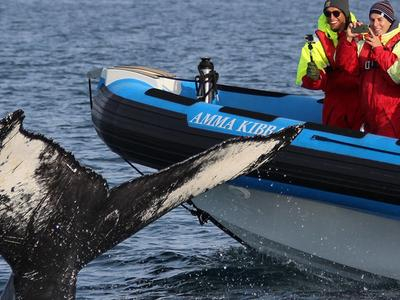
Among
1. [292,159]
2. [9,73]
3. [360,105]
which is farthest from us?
[9,73]

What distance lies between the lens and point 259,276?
33.4 ft

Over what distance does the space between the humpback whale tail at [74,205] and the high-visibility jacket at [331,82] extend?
10.8 ft

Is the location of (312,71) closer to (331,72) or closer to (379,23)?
(331,72)

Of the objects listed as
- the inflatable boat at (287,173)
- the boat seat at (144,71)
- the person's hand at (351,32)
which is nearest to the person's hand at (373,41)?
the person's hand at (351,32)

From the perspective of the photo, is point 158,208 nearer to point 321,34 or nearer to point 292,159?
point 292,159

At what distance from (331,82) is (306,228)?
1.17m

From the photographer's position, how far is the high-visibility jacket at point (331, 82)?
31.5 ft

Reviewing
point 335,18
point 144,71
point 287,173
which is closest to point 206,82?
point 144,71

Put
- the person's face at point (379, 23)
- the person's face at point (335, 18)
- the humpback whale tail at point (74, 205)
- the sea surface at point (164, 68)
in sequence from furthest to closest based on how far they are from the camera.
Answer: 1. the sea surface at point (164, 68)
2. the person's face at point (335, 18)
3. the person's face at point (379, 23)
4. the humpback whale tail at point (74, 205)

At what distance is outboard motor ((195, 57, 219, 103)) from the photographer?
1055 centimetres

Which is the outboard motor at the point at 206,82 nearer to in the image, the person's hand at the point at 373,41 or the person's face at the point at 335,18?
the person's face at the point at 335,18

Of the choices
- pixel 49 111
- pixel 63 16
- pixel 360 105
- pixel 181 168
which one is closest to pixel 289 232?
pixel 360 105

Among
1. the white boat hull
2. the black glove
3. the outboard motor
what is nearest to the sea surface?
the white boat hull

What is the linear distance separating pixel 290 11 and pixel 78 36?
16.1 m
